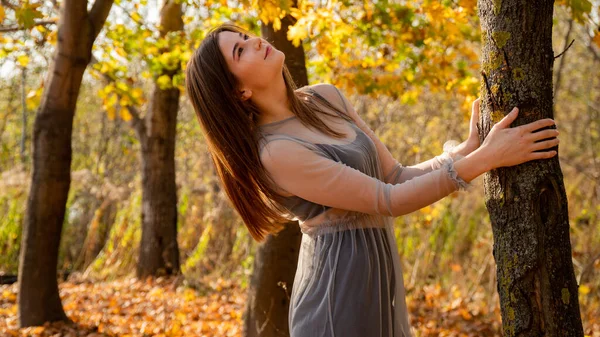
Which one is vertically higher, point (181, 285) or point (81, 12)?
point (81, 12)

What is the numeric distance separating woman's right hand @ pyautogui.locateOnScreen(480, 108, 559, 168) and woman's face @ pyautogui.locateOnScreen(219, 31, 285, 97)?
81 centimetres

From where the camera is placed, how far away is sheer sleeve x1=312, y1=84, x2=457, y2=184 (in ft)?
7.60

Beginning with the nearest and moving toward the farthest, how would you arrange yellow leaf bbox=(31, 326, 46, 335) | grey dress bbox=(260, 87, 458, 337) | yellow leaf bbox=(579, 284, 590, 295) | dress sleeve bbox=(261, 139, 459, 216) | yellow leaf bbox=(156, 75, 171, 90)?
dress sleeve bbox=(261, 139, 459, 216) → grey dress bbox=(260, 87, 458, 337) → yellow leaf bbox=(31, 326, 46, 335) → yellow leaf bbox=(579, 284, 590, 295) → yellow leaf bbox=(156, 75, 171, 90)

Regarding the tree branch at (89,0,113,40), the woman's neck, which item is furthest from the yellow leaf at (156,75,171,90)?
the woman's neck

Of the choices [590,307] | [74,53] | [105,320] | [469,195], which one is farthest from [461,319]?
[74,53]

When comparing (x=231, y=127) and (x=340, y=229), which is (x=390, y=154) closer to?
(x=340, y=229)

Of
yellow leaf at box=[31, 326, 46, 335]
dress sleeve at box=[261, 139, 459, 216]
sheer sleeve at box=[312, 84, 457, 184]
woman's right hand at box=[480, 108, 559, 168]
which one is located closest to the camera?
woman's right hand at box=[480, 108, 559, 168]

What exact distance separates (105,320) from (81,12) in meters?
2.46

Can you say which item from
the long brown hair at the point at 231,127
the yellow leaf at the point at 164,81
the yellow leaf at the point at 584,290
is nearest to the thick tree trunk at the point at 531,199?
the long brown hair at the point at 231,127

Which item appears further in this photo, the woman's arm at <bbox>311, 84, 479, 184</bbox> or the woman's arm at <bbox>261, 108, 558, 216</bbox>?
the woman's arm at <bbox>311, 84, 479, 184</bbox>

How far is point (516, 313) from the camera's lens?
1940mm

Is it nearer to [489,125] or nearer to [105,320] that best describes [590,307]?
[105,320]

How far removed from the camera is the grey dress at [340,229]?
6.70 feet

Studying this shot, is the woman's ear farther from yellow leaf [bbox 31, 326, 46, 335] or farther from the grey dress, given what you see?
yellow leaf [bbox 31, 326, 46, 335]
